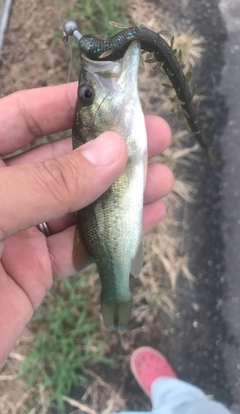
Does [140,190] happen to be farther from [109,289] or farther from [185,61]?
[185,61]

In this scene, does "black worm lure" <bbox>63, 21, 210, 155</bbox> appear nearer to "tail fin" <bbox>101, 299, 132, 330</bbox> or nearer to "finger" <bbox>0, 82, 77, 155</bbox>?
"finger" <bbox>0, 82, 77, 155</bbox>

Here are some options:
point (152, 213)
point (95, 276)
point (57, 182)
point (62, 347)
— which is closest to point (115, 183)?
point (57, 182)

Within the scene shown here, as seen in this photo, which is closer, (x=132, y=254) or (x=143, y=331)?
(x=132, y=254)

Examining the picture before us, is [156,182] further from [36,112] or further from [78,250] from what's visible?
[36,112]

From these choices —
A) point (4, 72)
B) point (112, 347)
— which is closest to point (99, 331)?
point (112, 347)

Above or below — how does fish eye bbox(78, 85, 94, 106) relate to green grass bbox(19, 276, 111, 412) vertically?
above

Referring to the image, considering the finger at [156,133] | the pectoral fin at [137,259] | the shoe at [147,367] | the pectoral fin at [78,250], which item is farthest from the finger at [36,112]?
the shoe at [147,367]

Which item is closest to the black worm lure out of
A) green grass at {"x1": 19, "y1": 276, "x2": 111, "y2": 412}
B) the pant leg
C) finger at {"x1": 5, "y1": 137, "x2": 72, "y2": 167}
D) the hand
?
the hand
